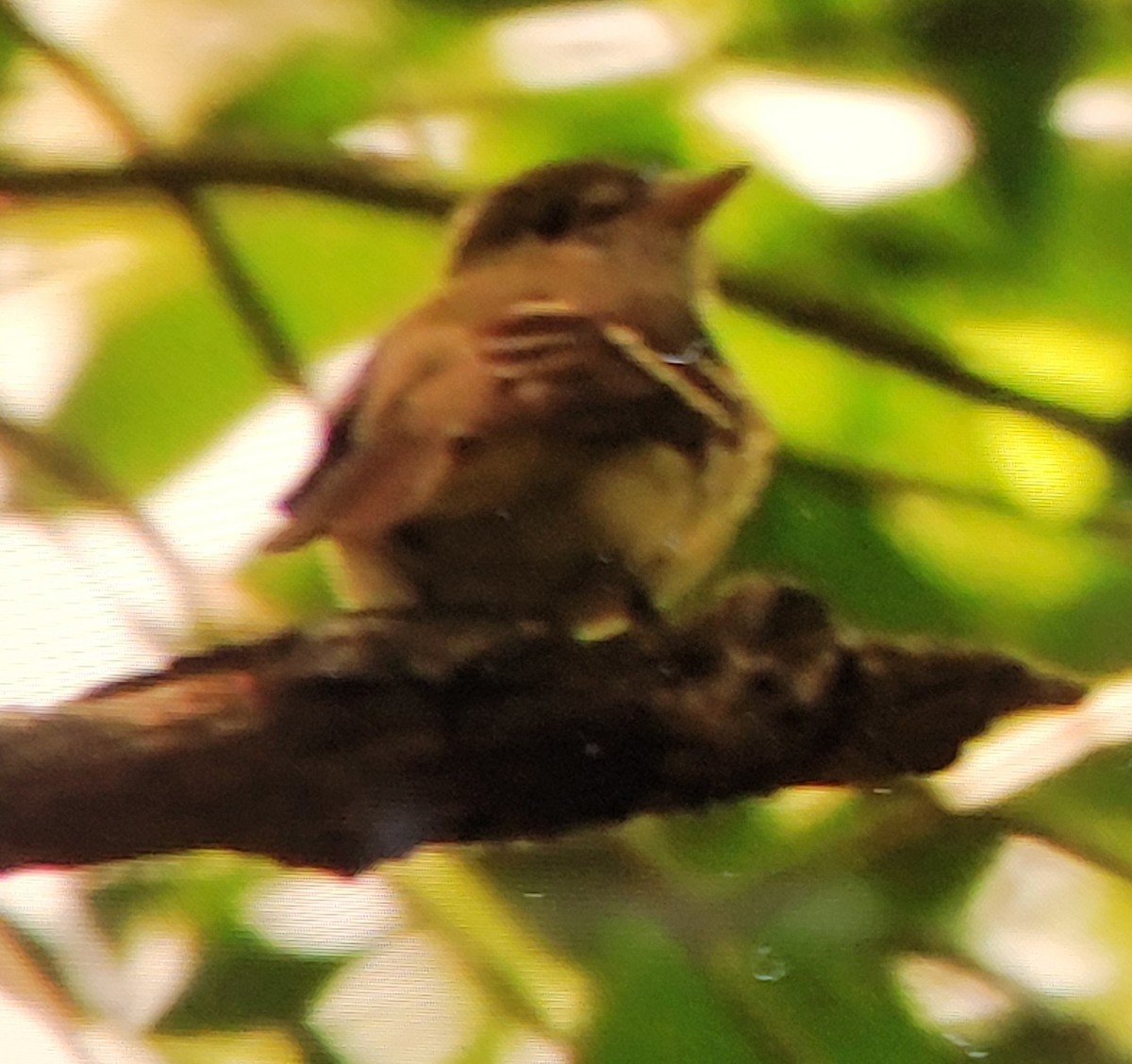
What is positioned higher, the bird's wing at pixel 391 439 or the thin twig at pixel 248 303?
the thin twig at pixel 248 303

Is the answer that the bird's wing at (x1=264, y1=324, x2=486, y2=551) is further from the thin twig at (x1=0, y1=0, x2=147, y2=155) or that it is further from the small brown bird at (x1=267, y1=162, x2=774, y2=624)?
the thin twig at (x1=0, y1=0, x2=147, y2=155)

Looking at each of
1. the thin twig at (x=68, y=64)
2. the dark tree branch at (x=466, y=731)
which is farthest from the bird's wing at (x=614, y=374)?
the thin twig at (x=68, y=64)

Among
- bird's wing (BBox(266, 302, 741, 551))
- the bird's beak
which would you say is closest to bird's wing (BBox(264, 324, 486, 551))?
bird's wing (BBox(266, 302, 741, 551))

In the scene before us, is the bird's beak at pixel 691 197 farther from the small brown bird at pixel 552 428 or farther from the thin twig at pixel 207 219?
the thin twig at pixel 207 219

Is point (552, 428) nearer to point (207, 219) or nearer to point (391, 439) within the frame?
point (391, 439)

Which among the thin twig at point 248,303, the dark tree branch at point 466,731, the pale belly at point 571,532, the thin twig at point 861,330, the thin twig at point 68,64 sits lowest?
the dark tree branch at point 466,731

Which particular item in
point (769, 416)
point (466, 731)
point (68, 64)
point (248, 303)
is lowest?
point (466, 731)

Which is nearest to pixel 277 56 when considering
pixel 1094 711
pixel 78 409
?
pixel 78 409

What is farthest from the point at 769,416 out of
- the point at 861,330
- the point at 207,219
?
the point at 207,219
